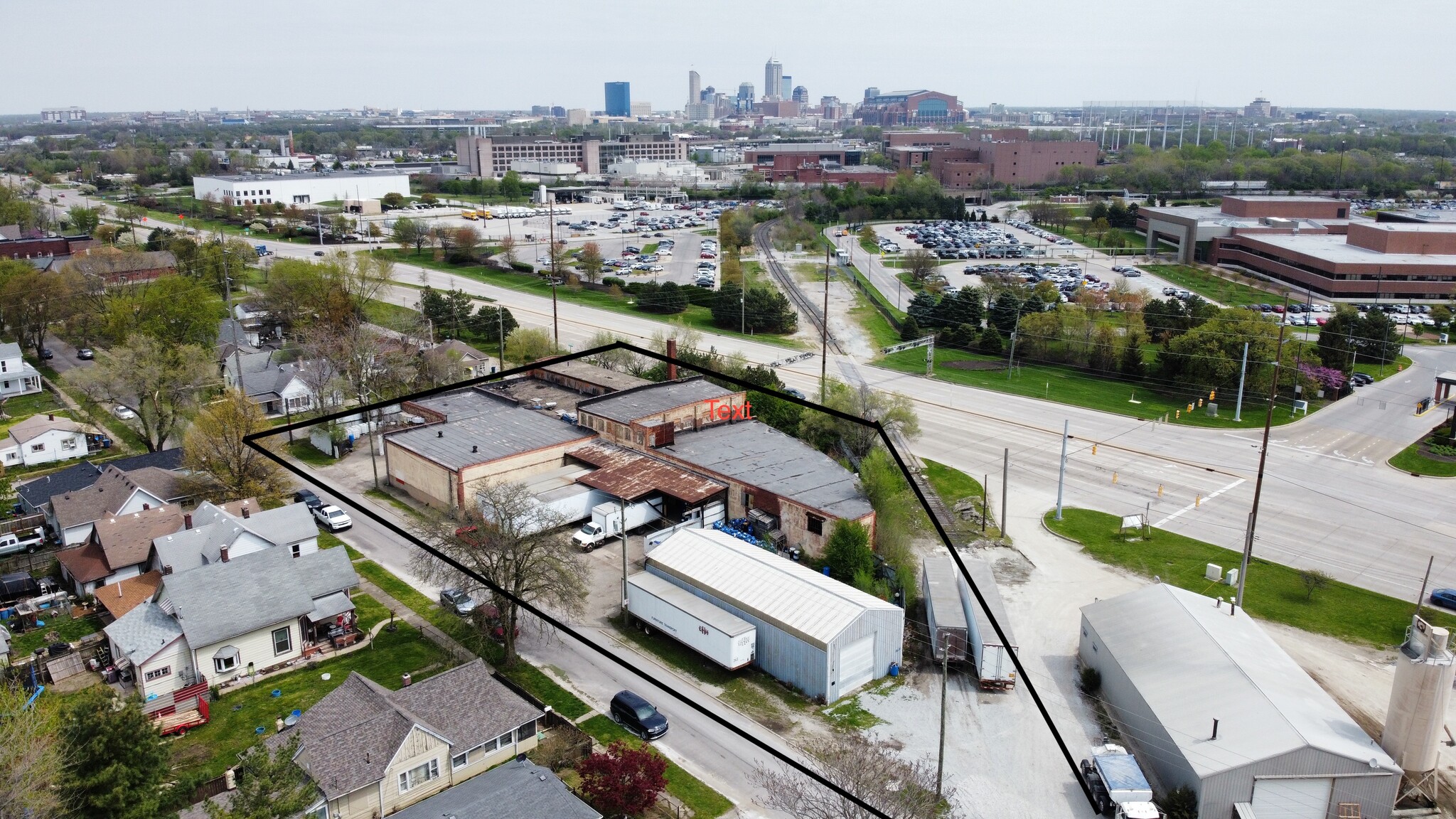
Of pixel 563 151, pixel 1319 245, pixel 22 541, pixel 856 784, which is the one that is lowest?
pixel 22 541

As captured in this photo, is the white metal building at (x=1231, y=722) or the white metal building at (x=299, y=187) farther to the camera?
the white metal building at (x=299, y=187)

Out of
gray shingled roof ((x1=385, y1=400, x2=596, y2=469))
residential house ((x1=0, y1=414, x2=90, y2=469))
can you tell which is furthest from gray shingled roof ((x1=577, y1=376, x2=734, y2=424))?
residential house ((x1=0, y1=414, x2=90, y2=469))

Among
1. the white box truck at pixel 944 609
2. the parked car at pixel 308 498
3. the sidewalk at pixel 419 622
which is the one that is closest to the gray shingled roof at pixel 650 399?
the parked car at pixel 308 498

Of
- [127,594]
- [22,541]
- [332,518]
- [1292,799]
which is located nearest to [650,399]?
[332,518]

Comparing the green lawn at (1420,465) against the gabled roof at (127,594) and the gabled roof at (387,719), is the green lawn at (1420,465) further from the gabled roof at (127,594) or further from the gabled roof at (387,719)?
the gabled roof at (127,594)

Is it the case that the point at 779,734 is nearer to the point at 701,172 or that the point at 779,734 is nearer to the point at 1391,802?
the point at 1391,802

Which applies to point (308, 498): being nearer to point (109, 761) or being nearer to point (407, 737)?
point (407, 737)
